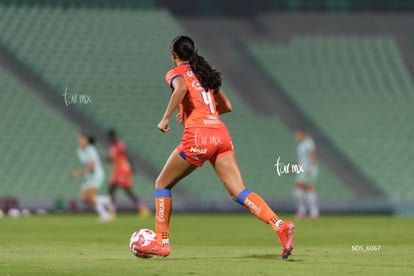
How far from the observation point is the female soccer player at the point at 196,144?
12.5m

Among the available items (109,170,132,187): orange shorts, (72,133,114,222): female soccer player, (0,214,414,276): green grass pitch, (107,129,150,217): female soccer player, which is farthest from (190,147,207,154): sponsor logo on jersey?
(109,170,132,187): orange shorts

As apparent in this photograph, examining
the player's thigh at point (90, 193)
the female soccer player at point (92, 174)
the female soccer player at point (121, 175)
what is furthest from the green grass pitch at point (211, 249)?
the female soccer player at point (121, 175)

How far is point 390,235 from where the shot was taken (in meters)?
19.5

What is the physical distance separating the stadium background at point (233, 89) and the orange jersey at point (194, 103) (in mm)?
18690

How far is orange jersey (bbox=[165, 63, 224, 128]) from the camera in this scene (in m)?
12.6

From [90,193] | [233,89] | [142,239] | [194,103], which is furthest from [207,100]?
[233,89]

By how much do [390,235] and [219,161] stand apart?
7.64 meters

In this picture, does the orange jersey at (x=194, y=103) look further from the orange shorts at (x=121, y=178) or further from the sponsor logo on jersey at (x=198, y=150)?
the orange shorts at (x=121, y=178)

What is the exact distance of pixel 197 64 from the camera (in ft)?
41.7

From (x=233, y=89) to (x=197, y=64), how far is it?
26206 millimetres

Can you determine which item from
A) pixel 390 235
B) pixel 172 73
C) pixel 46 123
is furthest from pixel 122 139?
pixel 172 73

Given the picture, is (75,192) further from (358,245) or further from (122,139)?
(358,245)

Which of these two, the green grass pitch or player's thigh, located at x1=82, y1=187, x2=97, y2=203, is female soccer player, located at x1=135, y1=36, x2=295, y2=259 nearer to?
the green grass pitch

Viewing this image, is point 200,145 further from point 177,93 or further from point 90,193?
point 90,193
